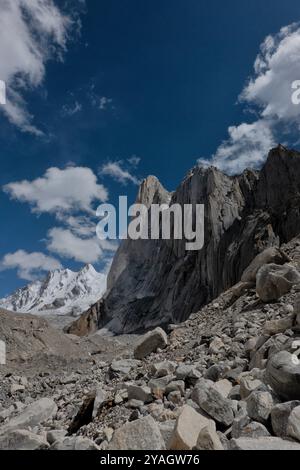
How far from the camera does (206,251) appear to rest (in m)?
65.6

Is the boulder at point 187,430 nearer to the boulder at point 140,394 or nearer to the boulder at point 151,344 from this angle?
the boulder at point 140,394

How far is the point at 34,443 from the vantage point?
193 inches

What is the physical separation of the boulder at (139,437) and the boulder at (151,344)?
23.5 feet

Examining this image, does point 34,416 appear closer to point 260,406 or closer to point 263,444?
point 260,406

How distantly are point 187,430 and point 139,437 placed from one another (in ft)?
1.54

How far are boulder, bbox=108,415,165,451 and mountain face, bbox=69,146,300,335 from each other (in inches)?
1966

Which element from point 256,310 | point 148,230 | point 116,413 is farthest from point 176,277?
point 116,413

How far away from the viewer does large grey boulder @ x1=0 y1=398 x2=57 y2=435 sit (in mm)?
7363

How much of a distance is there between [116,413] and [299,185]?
179 ft

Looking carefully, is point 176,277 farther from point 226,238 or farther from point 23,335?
point 23,335

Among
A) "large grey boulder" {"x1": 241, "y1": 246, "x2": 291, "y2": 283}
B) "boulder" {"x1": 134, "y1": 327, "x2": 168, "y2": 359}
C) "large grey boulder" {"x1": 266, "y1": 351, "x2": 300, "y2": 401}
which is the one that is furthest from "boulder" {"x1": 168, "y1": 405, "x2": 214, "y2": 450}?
"large grey boulder" {"x1": 241, "y1": 246, "x2": 291, "y2": 283}

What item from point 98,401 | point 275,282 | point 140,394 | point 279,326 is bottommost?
point 98,401

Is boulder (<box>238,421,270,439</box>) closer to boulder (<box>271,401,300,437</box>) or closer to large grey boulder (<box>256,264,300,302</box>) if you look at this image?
boulder (<box>271,401,300,437</box>)

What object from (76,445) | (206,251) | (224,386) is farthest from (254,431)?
(206,251)
